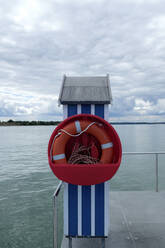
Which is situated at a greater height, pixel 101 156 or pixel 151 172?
pixel 101 156

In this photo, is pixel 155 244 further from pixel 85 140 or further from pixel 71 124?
pixel 71 124

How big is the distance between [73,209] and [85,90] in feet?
4.33

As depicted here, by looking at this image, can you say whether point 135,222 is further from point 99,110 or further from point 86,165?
point 99,110

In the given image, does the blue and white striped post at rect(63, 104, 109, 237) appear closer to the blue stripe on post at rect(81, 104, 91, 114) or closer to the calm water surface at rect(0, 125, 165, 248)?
the blue stripe on post at rect(81, 104, 91, 114)

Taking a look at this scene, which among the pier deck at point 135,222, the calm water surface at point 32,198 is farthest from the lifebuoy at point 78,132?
the calm water surface at point 32,198

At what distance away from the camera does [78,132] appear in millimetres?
2193

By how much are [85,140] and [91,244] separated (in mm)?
1267

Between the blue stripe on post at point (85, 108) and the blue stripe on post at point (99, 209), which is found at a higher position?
the blue stripe on post at point (85, 108)

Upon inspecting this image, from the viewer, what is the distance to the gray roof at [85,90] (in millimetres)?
2355

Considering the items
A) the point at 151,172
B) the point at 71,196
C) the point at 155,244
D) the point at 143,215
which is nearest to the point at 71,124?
the point at 71,196

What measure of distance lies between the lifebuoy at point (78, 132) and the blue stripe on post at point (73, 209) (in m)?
0.39

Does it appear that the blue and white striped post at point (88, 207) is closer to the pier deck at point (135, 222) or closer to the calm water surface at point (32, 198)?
the pier deck at point (135, 222)

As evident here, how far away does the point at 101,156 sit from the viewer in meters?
2.22

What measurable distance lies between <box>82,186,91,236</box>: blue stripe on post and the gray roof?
948mm
